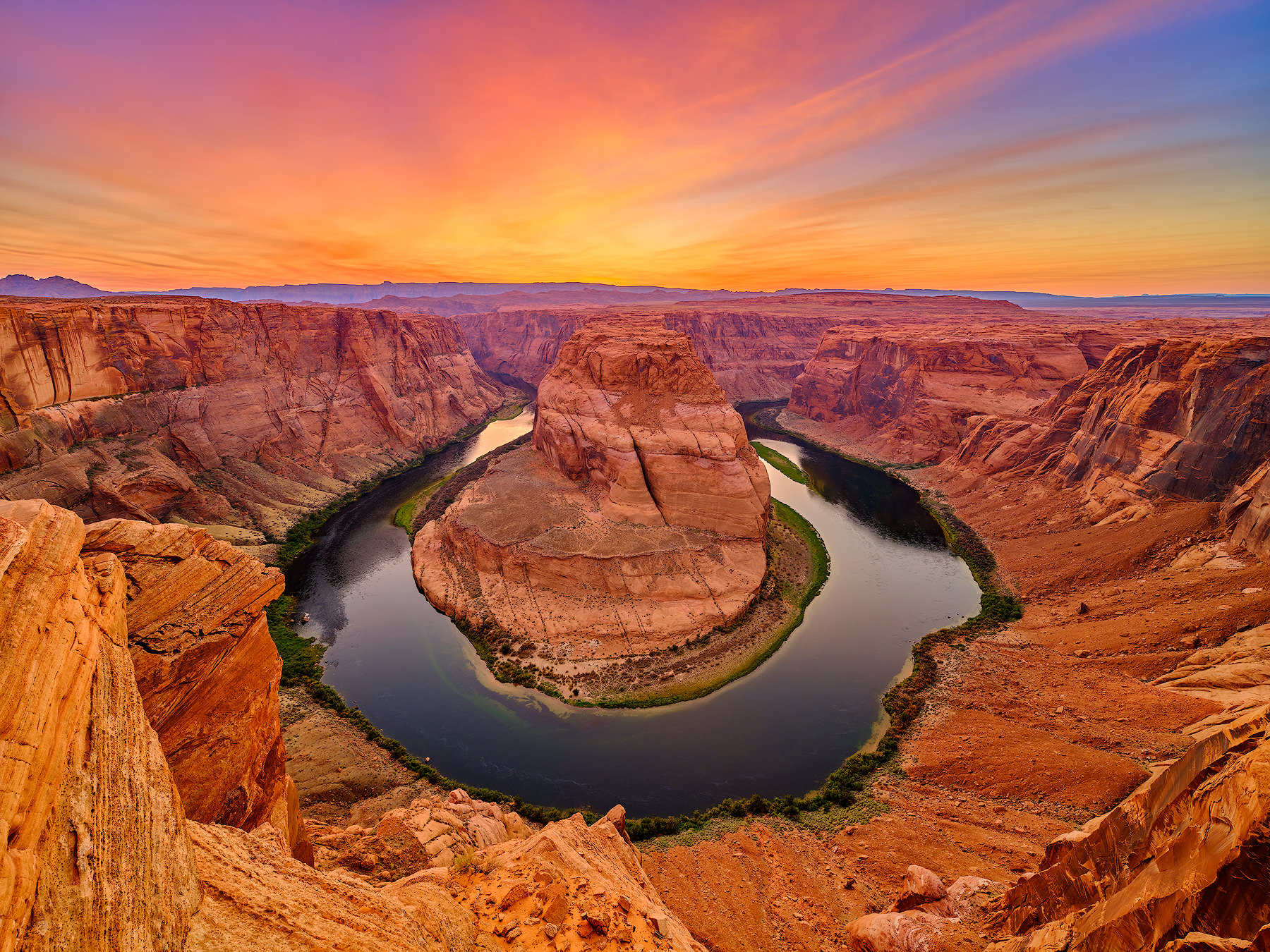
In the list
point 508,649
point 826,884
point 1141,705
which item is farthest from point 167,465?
point 1141,705

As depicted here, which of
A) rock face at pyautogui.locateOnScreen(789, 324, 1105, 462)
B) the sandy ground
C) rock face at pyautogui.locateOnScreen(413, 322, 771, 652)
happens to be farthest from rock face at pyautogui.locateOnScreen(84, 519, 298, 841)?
rock face at pyautogui.locateOnScreen(789, 324, 1105, 462)

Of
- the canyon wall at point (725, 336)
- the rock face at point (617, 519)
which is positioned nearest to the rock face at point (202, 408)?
the rock face at point (617, 519)

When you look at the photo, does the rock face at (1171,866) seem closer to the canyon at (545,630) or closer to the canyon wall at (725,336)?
the canyon at (545,630)

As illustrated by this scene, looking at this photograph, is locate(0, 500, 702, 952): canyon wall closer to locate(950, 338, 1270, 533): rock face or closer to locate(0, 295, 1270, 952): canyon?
locate(0, 295, 1270, 952): canyon

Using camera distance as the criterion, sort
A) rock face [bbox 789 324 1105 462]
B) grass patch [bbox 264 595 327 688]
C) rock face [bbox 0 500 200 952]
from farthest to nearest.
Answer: rock face [bbox 789 324 1105 462], grass patch [bbox 264 595 327 688], rock face [bbox 0 500 200 952]

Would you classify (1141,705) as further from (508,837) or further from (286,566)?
(286,566)

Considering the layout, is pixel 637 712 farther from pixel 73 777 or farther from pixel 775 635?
pixel 73 777
